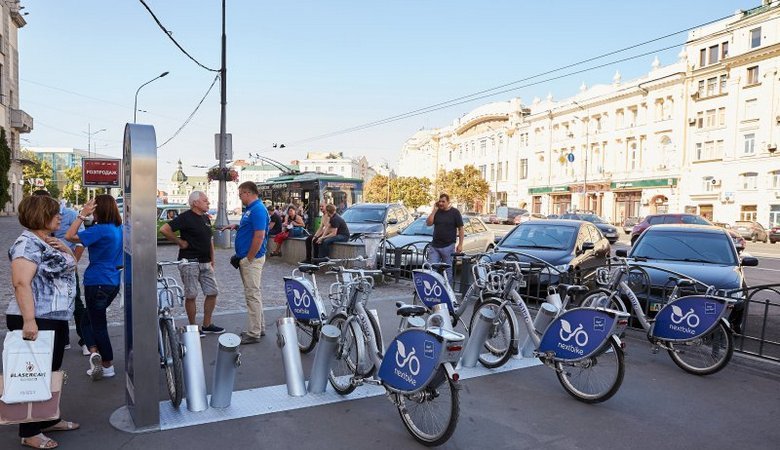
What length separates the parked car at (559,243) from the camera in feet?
34.4

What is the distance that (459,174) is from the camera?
73.6m

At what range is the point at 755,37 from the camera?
1686 inches

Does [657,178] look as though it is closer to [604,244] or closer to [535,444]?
[604,244]

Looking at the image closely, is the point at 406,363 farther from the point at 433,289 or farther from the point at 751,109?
the point at 751,109

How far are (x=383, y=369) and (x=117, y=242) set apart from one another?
2852mm

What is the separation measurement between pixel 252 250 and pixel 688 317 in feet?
15.7

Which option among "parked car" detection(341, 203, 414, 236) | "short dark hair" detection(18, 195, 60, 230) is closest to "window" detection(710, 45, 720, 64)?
"parked car" detection(341, 203, 414, 236)

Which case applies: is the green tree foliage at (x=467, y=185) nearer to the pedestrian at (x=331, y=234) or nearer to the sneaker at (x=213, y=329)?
the pedestrian at (x=331, y=234)

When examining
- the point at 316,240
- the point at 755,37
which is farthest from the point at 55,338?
the point at 755,37

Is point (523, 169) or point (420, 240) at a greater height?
point (523, 169)

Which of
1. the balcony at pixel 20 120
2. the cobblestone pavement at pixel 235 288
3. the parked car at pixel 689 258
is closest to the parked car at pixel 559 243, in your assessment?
the parked car at pixel 689 258

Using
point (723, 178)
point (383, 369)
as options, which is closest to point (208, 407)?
point (383, 369)

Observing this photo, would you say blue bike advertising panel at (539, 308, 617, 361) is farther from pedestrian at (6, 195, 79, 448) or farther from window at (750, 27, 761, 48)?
window at (750, 27, 761, 48)

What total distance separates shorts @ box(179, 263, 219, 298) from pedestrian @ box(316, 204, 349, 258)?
6509 mm
